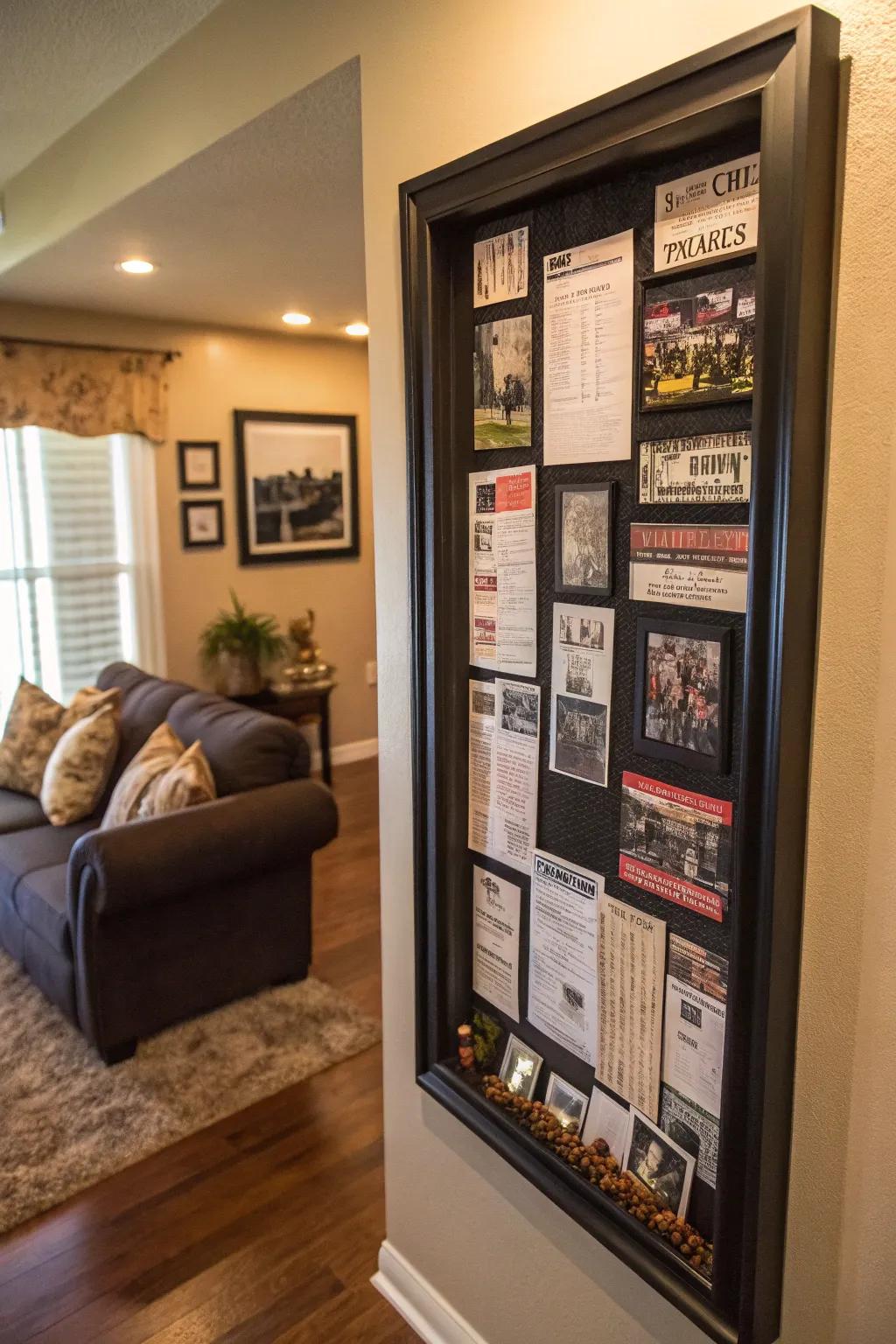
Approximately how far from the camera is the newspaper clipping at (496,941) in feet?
5.24

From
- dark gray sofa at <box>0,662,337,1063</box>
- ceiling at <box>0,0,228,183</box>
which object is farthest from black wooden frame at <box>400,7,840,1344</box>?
dark gray sofa at <box>0,662,337,1063</box>

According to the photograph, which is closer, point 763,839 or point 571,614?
point 763,839

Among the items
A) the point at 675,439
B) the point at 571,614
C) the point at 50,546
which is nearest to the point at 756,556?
the point at 675,439

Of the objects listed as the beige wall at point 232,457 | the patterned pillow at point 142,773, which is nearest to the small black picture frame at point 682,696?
the patterned pillow at point 142,773

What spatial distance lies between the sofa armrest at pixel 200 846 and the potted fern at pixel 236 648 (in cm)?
202

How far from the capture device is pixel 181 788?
2.88m

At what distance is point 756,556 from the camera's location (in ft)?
3.59

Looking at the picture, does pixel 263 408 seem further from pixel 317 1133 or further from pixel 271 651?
pixel 317 1133

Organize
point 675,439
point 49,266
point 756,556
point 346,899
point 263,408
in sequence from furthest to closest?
point 263,408, point 346,899, point 49,266, point 675,439, point 756,556

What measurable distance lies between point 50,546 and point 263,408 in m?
1.32

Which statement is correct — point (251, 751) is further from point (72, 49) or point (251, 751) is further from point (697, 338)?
point (697, 338)

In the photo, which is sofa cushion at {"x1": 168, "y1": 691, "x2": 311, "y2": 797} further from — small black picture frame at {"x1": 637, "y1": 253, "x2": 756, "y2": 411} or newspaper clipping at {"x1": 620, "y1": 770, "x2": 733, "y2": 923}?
small black picture frame at {"x1": 637, "y1": 253, "x2": 756, "y2": 411}

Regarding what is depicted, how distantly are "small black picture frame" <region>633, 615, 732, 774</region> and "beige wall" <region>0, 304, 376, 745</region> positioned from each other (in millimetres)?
3534

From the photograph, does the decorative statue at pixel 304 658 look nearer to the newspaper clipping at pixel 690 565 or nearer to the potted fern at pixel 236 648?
the potted fern at pixel 236 648
